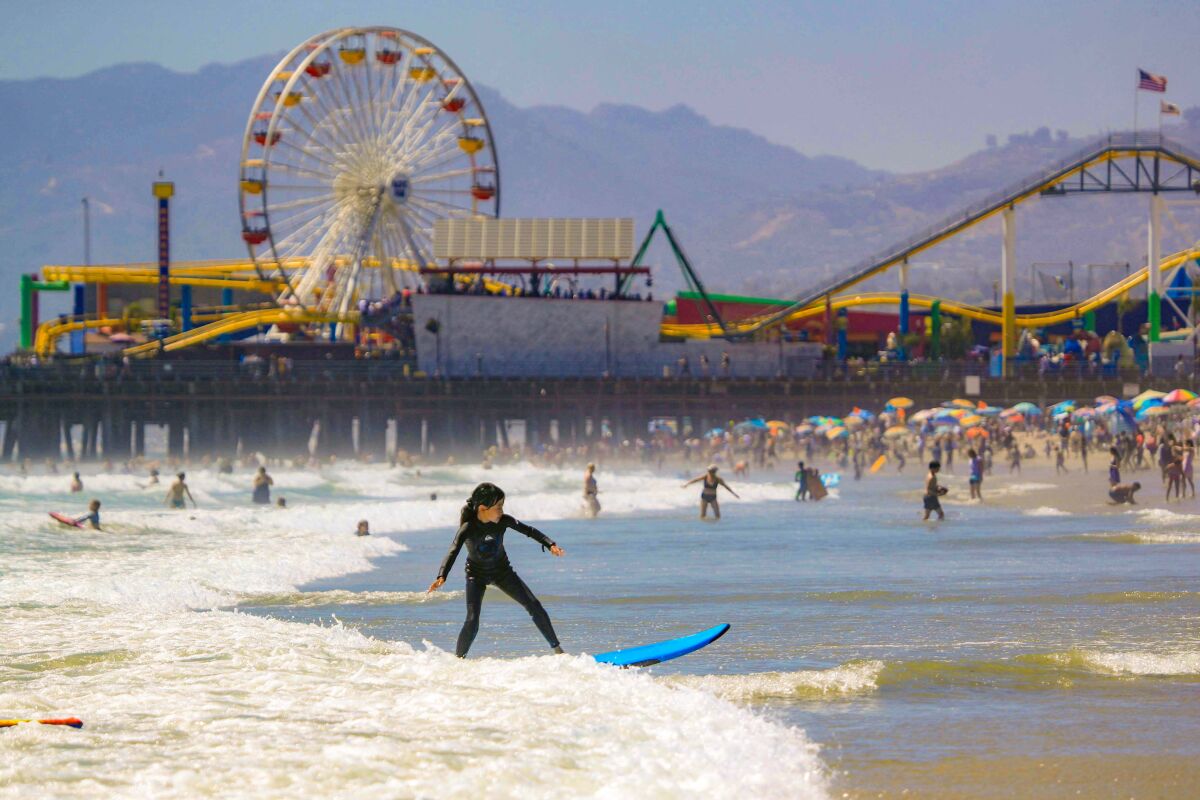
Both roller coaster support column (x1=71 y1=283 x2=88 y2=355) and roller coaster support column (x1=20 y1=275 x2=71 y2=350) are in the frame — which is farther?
roller coaster support column (x1=20 y1=275 x2=71 y2=350)

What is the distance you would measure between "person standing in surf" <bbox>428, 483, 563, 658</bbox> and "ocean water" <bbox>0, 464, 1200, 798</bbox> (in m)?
0.33

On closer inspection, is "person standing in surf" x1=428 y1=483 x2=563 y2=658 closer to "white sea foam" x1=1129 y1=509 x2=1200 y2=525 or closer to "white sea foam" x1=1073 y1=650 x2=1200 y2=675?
"white sea foam" x1=1073 y1=650 x2=1200 y2=675

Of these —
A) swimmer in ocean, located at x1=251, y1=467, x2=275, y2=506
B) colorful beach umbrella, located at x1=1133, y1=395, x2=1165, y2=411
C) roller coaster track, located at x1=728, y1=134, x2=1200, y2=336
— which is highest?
roller coaster track, located at x1=728, y1=134, x2=1200, y2=336

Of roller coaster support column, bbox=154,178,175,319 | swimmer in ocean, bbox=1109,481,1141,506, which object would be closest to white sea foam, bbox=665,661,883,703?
swimmer in ocean, bbox=1109,481,1141,506

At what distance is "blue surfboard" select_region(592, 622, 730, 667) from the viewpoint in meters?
10.8

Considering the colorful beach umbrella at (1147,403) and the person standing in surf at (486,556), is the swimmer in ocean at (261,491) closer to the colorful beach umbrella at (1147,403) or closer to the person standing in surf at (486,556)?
the colorful beach umbrella at (1147,403)

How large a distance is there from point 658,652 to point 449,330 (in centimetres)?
5758

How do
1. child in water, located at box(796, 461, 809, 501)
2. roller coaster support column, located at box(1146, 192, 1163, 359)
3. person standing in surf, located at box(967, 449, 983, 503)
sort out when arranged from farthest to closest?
roller coaster support column, located at box(1146, 192, 1163, 359)
child in water, located at box(796, 461, 809, 501)
person standing in surf, located at box(967, 449, 983, 503)

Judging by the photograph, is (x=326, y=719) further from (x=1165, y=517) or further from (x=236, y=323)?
(x=236, y=323)

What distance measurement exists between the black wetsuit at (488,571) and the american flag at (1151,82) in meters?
61.4

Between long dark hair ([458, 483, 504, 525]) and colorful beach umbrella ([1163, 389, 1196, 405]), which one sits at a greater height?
colorful beach umbrella ([1163, 389, 1196, 405])

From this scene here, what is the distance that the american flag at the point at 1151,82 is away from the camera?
2611 inches

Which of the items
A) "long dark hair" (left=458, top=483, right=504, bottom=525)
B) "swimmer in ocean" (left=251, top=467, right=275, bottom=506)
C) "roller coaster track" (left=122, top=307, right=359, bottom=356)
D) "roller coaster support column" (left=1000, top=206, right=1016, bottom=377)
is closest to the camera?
"long dark hair" (left=458, top=483, right=504, bottom=525)

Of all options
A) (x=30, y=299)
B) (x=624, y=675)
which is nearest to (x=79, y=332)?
(x=30, y=299)
